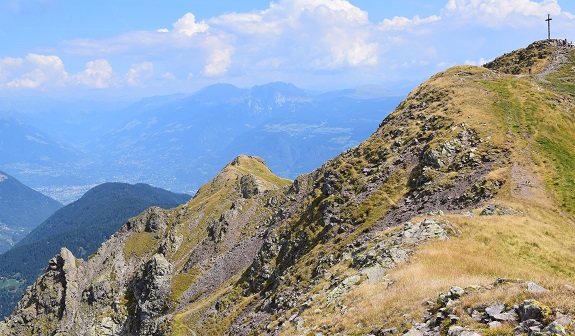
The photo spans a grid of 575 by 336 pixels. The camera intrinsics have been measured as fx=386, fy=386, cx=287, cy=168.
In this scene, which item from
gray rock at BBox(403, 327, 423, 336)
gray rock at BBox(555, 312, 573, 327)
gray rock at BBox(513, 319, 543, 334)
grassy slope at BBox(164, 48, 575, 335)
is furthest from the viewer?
grassy slope at BBox(164, 48, 575, 335)

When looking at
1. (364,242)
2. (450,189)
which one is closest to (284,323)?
(364,242)

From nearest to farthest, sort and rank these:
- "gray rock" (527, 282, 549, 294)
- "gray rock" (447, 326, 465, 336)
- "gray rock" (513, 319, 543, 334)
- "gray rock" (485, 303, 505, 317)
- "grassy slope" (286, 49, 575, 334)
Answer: "gray rock" (513, 319, 543, 334) → "gray rock" (447, 326, 465, 336) → "gray rock" (485, 303, 505, 317) → "gray rock" (527, 282, 549, 294) → "grassy slope" (286, 49, 575, 334)

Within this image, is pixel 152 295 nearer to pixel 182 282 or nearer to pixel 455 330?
pixel 182 282

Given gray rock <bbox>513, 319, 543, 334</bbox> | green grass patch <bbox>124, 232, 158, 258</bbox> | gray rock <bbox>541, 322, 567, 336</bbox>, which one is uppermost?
gray rock <bbox>541, 322, 567, 336</bbox>

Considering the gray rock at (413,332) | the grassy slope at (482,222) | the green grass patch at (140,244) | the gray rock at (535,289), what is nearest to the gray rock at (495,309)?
the grassy slope at (482,222)

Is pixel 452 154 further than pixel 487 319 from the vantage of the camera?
Yes

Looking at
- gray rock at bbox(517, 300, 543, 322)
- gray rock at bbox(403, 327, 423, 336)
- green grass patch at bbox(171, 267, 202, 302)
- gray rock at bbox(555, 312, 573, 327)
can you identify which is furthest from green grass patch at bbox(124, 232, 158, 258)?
gray rock at bbox(555, 312, 573, 327)

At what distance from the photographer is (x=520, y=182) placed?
4481 centimetres

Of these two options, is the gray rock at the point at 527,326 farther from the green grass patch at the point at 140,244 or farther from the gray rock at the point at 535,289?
the green grass patch at the point at 140,244

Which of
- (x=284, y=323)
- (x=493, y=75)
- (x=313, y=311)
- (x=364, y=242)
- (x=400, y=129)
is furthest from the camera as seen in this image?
(x=493, y=75)

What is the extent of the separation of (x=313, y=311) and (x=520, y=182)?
99.1 feet

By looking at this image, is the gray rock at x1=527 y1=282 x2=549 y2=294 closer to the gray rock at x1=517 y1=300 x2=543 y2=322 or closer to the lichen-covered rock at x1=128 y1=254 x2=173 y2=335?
the gray rock at x1=517 y1=300 x2=543 y2=322

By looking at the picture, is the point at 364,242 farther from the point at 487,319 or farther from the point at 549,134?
the point at 549,134

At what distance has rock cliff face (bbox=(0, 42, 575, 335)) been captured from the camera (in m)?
23.1
